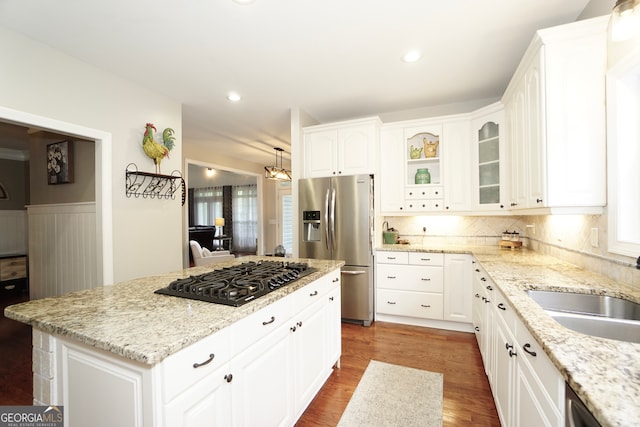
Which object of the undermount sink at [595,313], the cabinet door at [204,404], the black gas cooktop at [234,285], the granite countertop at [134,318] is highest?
the black gas cooktop at [234,285]

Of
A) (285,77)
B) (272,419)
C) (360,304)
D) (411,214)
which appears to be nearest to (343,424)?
(272,419)

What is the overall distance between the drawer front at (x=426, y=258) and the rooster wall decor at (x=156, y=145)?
2907 millimetres

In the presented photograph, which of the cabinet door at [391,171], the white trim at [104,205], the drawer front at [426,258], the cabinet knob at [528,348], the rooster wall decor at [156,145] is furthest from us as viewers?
the cabinet door at [391,171]

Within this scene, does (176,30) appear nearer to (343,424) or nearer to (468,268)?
(343,424)

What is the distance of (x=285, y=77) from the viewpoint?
8.81 ft

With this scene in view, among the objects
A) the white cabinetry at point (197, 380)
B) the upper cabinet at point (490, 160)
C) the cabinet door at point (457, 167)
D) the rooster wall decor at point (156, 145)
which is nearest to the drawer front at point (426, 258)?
the cabinet door at point (457, 167)

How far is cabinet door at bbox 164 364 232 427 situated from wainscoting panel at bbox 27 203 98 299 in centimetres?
223

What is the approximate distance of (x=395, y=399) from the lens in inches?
75.4

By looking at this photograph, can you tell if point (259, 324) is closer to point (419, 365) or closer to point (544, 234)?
point (419, 365)

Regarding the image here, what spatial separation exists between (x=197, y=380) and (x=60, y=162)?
3.36 meters

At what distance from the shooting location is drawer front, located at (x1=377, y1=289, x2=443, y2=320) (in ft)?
10.1

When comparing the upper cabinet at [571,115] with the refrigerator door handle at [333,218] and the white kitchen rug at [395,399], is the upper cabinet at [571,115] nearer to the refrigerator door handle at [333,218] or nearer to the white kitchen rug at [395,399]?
the white kitchen rug at [395,399]

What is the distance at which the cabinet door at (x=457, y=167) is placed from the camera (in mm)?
3156

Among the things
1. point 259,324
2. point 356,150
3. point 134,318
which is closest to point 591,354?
point 259,324
